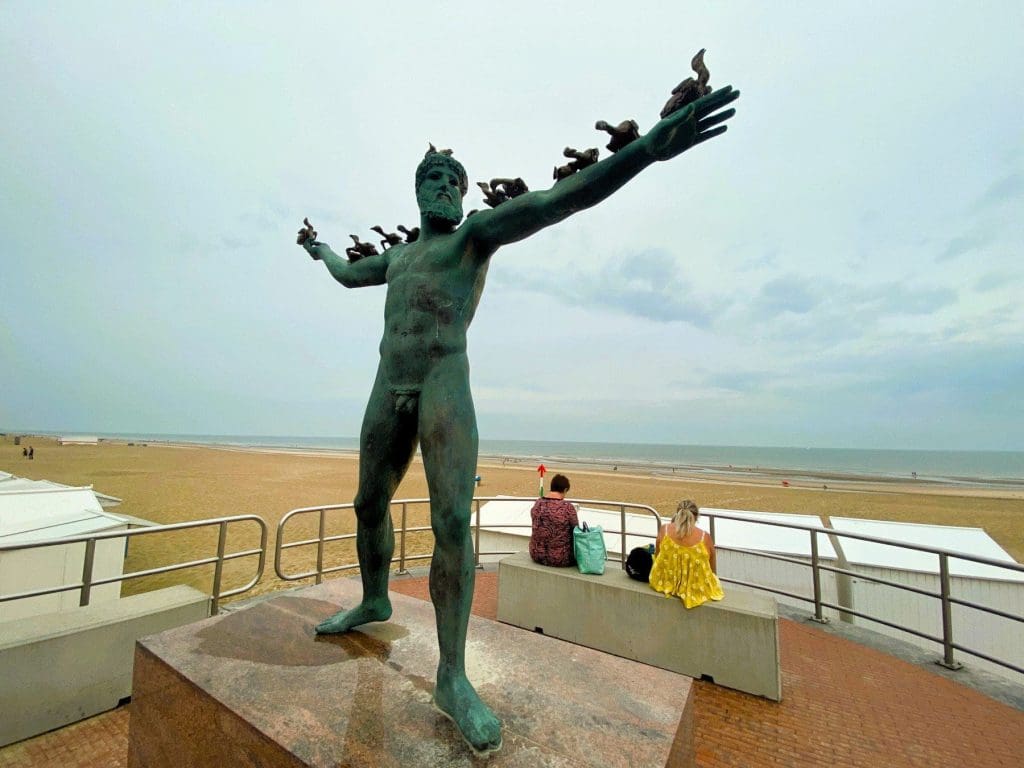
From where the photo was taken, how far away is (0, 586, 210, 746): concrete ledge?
307 cm

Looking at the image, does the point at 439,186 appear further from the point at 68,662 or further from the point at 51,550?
the point at 51,550

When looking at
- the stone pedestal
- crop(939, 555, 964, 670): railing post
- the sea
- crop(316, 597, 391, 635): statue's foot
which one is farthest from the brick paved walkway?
the sea

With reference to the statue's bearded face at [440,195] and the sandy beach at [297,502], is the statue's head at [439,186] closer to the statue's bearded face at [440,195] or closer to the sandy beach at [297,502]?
the statue's bearded face at [440,195]

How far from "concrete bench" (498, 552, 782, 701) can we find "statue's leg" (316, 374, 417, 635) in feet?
6.90

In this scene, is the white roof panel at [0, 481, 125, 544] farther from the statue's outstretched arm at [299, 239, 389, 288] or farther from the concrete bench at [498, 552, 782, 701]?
the concrete bench at [498, 552, 782, 701]

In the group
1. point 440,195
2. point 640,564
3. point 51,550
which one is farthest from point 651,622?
point 51,550

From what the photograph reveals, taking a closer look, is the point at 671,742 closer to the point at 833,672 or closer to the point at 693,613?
the point at 693,613

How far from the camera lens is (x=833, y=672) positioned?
14.0ft

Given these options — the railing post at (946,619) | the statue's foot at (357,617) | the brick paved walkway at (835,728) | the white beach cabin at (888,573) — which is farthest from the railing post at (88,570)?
the railing post at (946,619)

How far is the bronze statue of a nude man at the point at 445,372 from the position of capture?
2.17 m

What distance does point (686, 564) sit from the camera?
13.7 feet

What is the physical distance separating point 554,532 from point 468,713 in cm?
286

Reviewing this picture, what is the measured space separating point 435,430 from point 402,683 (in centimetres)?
131

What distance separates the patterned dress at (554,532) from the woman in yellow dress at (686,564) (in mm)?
912
